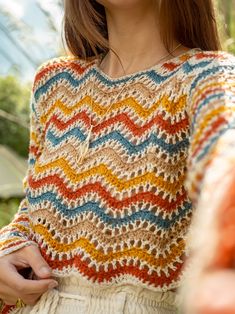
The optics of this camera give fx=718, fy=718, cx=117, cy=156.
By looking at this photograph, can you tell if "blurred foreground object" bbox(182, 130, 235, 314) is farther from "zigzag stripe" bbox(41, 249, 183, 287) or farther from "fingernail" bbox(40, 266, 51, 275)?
"fingernail" bbox(40, 266, 51, 275)

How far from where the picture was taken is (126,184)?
4.48ft

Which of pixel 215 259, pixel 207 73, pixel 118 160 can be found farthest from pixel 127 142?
pixel 215 259

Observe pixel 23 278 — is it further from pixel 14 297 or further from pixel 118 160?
pixel 118 160

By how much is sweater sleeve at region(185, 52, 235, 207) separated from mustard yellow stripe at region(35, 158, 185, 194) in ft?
0.54

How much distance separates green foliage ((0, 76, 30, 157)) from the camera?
21.7 feet

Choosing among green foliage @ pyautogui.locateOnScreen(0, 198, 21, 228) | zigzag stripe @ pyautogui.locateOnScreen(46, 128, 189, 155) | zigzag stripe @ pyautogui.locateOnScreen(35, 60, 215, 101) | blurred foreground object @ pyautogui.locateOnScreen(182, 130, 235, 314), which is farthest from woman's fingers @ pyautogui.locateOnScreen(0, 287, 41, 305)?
green foliage @ pyautogui.locateOnScreen(0, 198, 21, 228)

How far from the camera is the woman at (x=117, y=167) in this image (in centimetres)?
132

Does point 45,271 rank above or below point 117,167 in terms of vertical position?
below

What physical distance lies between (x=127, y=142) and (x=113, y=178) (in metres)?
0.08

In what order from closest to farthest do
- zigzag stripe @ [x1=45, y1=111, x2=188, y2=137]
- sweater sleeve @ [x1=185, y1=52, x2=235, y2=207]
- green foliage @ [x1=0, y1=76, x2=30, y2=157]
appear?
1. sweater sleeve @ [x1=185, y1=52, x2=235, y2=207]
2. zigzag stripe @ [x1=45, y1=111, x2=188, y2=137]
3. green foliage @ [x1=0, y1=76, x2=30, y2=157]

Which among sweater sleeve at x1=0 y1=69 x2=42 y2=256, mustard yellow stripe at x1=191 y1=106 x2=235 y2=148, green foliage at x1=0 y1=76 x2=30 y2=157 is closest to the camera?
mustard yellow stripe at x1=191 y1=106 x2=235 y2=148

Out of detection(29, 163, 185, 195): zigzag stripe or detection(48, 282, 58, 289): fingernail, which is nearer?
detection(29, 163, 185, 195): zigzag stripe

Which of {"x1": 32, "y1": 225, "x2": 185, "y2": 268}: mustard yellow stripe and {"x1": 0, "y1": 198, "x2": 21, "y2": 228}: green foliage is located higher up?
{"x1": 32, "y1": 225, "x2": 185, "y2": 268}: mustard yellow stripe

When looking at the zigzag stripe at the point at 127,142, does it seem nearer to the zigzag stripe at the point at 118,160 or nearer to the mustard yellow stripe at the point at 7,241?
the zigzag stripe at the point at 118,160
